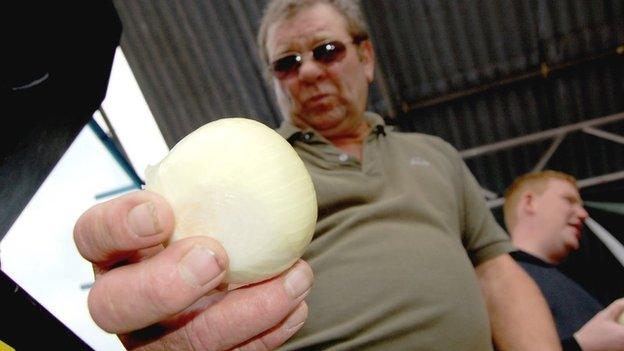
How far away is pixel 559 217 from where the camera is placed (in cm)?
196

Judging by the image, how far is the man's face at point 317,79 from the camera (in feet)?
3.66

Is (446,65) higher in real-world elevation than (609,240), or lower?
higher

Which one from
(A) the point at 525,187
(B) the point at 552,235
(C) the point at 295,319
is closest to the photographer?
(C) the point at 295,319

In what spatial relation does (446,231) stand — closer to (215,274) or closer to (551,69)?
(215,274)

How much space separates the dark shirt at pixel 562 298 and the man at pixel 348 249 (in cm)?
46

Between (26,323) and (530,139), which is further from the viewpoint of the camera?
(530,139)

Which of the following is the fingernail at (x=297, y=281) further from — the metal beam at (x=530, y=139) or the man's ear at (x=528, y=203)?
the metal beam at (x=530, y=139)

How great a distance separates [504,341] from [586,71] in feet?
7.49

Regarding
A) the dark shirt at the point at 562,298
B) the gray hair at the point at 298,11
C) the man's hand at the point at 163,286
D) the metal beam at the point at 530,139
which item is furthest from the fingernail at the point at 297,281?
the metal beam at the point at 530,139

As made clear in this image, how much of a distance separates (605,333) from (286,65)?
1177 millimetres

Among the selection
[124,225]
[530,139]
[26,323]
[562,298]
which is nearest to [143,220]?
[124,225]

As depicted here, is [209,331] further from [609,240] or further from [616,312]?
[609,240]

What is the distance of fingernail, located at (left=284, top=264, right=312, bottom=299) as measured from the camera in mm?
395

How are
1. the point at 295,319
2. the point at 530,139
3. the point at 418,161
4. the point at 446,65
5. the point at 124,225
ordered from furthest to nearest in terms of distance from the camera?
the point at 446,65
the point at 530,139
the point at 418,161
the point at 295,319
the point at 124,225
